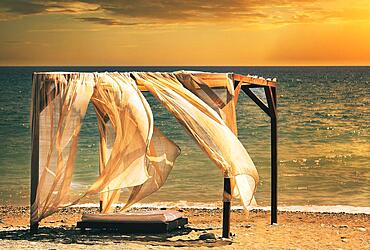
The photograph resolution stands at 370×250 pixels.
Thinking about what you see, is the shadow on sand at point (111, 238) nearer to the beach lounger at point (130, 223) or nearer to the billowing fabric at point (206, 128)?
the beach lounger at point (130, 223)

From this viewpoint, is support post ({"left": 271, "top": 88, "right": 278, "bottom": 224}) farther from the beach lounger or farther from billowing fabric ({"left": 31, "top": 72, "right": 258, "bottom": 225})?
the beach lounger

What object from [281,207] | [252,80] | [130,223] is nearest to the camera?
[130,223]

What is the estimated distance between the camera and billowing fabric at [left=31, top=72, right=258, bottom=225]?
351 inches

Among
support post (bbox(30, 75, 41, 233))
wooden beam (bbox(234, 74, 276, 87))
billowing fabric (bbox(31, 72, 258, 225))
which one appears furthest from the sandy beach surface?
wooden beam (bbox(234, 74, 276, 87))

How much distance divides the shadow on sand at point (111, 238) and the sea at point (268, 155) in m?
0.55

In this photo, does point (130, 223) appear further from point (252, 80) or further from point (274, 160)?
point (274, 160)

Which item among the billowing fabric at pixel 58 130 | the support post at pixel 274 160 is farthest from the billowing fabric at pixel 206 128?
the support post at pixel 274 160

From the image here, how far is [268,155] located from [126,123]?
15047 mm

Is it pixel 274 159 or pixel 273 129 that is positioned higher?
pixel 273 129

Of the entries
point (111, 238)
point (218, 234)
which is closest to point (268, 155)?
point (218, 234)

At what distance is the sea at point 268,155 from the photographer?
1558 cm

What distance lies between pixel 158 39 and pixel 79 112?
174 feet

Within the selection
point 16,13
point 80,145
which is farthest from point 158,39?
point 80,145

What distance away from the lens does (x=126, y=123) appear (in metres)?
9.05
